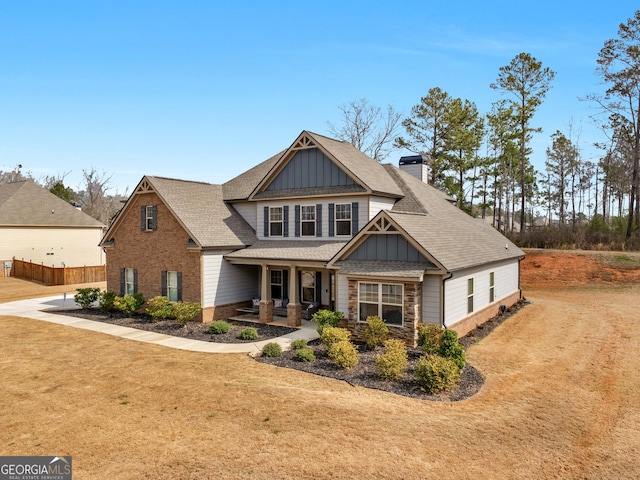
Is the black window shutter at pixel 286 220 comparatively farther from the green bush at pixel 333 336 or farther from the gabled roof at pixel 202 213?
the green bush at pixel 333 336

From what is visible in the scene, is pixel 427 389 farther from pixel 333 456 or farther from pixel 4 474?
pixel 4 474

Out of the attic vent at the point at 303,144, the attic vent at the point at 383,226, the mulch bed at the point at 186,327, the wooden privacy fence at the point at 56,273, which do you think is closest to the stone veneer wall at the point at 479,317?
the attic vent at the point at 383,226

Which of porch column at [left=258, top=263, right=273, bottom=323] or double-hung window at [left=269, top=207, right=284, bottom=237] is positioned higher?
double-hung window at [left=269, top=207, right=284, bottom=237]

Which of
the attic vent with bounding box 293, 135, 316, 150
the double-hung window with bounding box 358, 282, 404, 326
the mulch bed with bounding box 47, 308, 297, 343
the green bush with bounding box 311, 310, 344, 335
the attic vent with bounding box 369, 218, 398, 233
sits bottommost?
the mulch bed with bounding box 47, 308, 297, 343

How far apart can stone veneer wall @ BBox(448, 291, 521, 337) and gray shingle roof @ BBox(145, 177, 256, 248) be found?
1158 cm

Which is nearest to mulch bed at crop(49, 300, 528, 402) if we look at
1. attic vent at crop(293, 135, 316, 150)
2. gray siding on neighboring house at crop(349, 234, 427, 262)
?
gray siding on neighboring house at crop(349, 234, 427, 262)

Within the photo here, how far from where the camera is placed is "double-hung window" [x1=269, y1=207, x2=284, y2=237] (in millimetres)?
24047

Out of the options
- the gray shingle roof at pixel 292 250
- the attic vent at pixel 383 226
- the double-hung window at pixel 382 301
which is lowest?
the double-hung window at pixel 382 301

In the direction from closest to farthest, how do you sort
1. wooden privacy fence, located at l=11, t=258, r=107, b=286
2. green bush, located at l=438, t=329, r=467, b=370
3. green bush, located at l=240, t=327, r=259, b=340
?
green bush, located at l=438, t=329, r=467, b=370 → green bush, located at l=240, t=327, r=259, b=340 → wooden privacy fence, located at l=11, t=258, r=107, b=286

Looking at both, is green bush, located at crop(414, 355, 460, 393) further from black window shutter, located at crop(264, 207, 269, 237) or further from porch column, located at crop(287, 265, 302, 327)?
black window shutter, located at crop(264, 207, 269, 237)

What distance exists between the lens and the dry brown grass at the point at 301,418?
8289 mm

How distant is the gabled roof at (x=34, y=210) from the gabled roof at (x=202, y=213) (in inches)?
850

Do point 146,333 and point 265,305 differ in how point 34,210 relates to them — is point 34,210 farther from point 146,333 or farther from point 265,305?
point 265,305

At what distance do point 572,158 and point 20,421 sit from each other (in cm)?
7172
